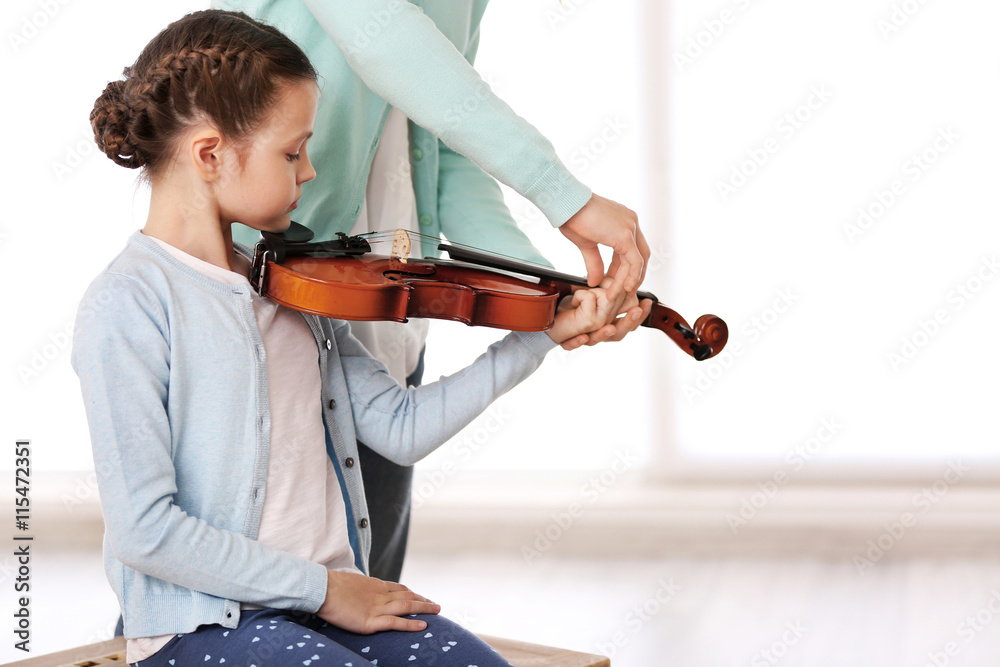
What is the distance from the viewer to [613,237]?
3.44ft

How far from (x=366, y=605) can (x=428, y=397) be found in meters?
0.27

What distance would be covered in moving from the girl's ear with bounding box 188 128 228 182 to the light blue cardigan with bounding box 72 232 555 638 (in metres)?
0.10

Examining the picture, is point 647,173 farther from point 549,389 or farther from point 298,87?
point 298,87

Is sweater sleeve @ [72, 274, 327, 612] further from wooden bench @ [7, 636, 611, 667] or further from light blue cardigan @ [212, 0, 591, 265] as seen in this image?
wooden bench @ [7, 636, 611, 667]

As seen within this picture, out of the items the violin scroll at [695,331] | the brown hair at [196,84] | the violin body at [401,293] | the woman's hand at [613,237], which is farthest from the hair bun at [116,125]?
the violin scroll at [695,331]

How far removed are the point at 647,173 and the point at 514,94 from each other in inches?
20.2

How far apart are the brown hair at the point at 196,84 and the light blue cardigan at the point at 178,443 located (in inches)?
4.5

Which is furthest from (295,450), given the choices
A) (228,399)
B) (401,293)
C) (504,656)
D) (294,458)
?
(504,656)

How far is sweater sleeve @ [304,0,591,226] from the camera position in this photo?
3.27ft

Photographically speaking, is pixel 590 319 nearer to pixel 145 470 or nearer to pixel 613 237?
pixel 613 237

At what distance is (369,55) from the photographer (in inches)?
39.8

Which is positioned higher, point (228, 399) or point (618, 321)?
point (618, 321)

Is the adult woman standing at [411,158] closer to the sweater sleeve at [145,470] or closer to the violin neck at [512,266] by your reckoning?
the violin neck at [512,266]

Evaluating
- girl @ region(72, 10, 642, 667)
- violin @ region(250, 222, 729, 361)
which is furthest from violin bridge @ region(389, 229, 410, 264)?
girl @ region(72, 10, 642, 667)
